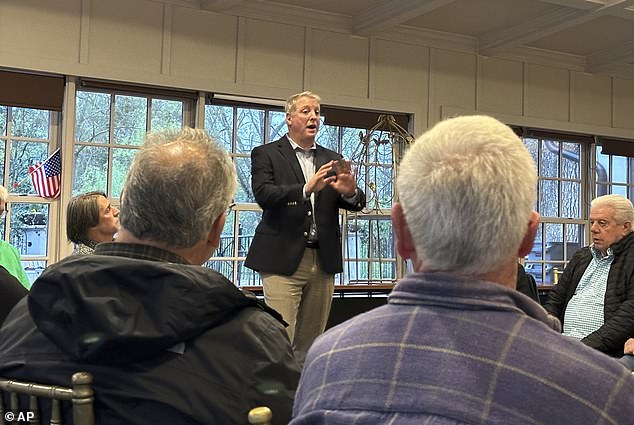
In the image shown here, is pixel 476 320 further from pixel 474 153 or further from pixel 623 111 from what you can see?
pixel 623 111

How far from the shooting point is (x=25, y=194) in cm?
531

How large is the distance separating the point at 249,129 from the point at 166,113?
2.22 feet

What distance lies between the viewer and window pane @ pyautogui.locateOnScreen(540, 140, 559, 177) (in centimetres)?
748

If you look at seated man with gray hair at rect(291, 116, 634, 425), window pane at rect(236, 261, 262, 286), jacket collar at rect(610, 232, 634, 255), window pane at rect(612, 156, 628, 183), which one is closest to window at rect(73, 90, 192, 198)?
window pane at rect(236, 261, 262, 286)

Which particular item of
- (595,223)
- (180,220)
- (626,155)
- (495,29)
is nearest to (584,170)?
(626,155)

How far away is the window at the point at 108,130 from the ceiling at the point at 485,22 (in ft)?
2.78

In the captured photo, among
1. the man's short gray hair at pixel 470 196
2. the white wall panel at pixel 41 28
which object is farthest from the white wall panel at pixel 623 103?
the man's short gray hair at pixel 470 196

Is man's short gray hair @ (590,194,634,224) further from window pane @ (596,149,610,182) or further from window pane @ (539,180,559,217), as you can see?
window pane @ (596,149,610,182)

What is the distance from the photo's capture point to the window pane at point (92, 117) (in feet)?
17.9

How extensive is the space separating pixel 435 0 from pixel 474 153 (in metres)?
4.84

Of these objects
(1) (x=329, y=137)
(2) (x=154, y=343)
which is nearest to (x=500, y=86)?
(1) (x=329, y=137)

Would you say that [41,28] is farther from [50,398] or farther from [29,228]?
[50,398]

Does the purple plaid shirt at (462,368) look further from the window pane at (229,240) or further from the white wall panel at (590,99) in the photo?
the white wall panel at (590,99)

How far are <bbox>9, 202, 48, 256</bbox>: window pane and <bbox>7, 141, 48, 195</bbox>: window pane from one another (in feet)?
0.36
